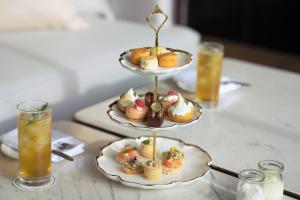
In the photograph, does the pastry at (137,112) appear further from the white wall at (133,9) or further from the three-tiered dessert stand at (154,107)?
the white wall at (133,9)

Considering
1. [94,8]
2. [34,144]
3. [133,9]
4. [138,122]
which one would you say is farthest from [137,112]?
[133,9]

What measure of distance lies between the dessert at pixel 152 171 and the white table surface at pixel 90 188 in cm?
3

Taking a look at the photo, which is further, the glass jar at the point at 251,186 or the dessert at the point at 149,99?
the dessert at the point at 149,99

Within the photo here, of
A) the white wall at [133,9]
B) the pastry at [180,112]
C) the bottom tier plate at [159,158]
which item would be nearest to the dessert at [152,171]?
the bottom tier plate at [159,158]

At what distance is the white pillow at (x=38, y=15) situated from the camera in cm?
237

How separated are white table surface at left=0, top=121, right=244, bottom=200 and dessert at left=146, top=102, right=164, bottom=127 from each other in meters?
0.16

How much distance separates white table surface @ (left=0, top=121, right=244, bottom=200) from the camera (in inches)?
49.7

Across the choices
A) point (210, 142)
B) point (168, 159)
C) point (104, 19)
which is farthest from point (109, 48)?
point (168, 159)

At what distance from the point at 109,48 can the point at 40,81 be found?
41 centimetres

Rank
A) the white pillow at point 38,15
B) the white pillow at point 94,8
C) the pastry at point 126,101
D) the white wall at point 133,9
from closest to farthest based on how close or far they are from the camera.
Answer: the pastry at point 126,101 < the white pillow at point 38,15 < the white pillow at point 94,8 < the white wall at point 133,9

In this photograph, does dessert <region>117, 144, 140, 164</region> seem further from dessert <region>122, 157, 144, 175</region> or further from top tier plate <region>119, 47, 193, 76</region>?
top tier plate <region>119, 47, 193, 76</region>

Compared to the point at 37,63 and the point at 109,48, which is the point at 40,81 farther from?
the point at 109,48

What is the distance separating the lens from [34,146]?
1280 mm

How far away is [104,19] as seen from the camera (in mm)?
2832
